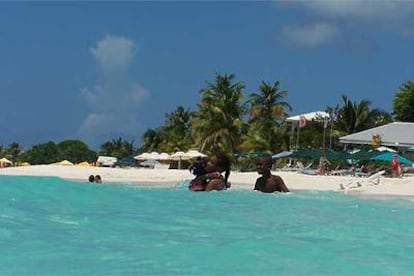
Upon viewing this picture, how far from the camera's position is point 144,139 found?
78938 mm

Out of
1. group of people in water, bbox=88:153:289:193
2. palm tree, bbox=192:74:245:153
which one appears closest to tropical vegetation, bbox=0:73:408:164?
palm tree, bbox=192:74:245:153

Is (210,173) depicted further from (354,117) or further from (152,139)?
(152,139)

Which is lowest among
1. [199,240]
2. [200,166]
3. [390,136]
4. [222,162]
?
[199,240]

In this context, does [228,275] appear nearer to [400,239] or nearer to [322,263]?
[322,263]

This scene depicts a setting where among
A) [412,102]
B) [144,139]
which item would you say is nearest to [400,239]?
[412,102]

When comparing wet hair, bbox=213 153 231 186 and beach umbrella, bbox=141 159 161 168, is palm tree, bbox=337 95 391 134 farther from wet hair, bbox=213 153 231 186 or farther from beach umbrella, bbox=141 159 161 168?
wet hair, bbox=213 153 231 186

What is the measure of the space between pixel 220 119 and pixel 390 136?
530 inches

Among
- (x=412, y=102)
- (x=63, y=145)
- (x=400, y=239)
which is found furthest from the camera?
(x=63, y=145)

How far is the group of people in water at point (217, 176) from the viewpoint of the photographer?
72.2 feet

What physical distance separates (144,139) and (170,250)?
70.7 metres

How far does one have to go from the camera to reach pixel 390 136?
48.6m

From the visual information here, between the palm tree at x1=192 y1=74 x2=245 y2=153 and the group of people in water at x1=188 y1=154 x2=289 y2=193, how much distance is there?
99.9 ft

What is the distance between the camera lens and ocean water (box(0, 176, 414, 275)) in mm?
7445

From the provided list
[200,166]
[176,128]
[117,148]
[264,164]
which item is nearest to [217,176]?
[200,166]
